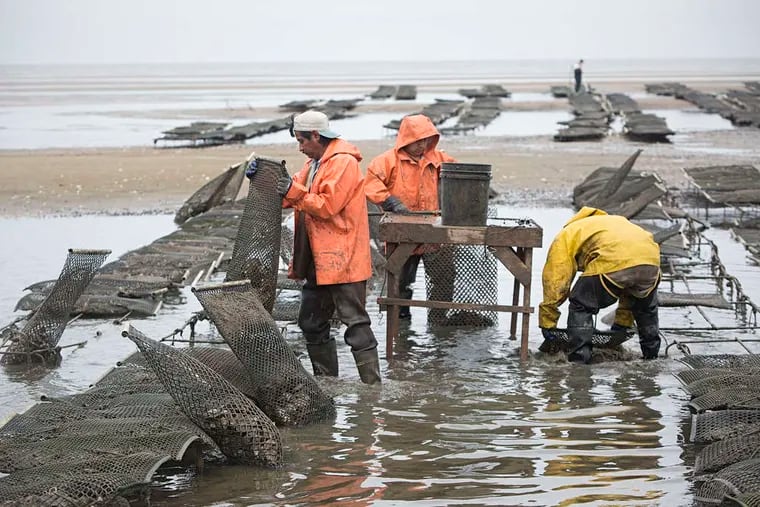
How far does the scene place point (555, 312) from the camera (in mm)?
7488

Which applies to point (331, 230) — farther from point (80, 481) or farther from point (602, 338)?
point (80, 481)

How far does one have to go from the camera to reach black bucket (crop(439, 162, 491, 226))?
24.2 feet

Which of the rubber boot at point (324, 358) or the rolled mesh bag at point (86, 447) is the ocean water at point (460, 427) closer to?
the rubber boot at point (324, 358)

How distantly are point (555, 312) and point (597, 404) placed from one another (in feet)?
3.31

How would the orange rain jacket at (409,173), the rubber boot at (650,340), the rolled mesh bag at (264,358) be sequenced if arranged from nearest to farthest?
the rolled mesh bag at (264,358) < the rubber boot at (650,340) < the orange rain jacket at (409,173)

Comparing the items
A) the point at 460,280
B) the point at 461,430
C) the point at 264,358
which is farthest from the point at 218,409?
the point at 460,280

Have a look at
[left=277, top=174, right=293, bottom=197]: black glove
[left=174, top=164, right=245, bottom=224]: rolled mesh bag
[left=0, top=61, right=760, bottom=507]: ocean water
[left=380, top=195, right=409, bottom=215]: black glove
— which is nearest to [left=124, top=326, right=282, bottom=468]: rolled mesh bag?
[left=0, top=61, right=760, bottom=507]: ocean water

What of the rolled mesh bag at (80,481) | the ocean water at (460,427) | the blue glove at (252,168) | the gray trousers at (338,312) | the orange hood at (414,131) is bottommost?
the ocean water at (460,427)

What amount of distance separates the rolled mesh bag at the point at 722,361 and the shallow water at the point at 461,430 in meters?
0.19

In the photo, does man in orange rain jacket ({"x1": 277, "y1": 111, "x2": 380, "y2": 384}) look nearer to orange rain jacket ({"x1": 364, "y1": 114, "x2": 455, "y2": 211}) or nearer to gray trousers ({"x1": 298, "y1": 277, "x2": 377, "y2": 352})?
gray trousers ({"x1": 298, "y1": 277, "x2": 377, "y2": 352})

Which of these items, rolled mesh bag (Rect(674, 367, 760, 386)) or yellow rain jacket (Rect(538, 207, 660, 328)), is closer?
rolled mesh bag (Rect(674, 367, 760, 386))

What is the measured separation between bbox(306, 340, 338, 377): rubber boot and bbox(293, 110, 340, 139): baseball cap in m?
1.34

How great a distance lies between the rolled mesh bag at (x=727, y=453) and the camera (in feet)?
16.9

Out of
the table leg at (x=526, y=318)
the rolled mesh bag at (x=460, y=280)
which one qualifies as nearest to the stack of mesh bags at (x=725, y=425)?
the table leg at (x=526, y=318)
